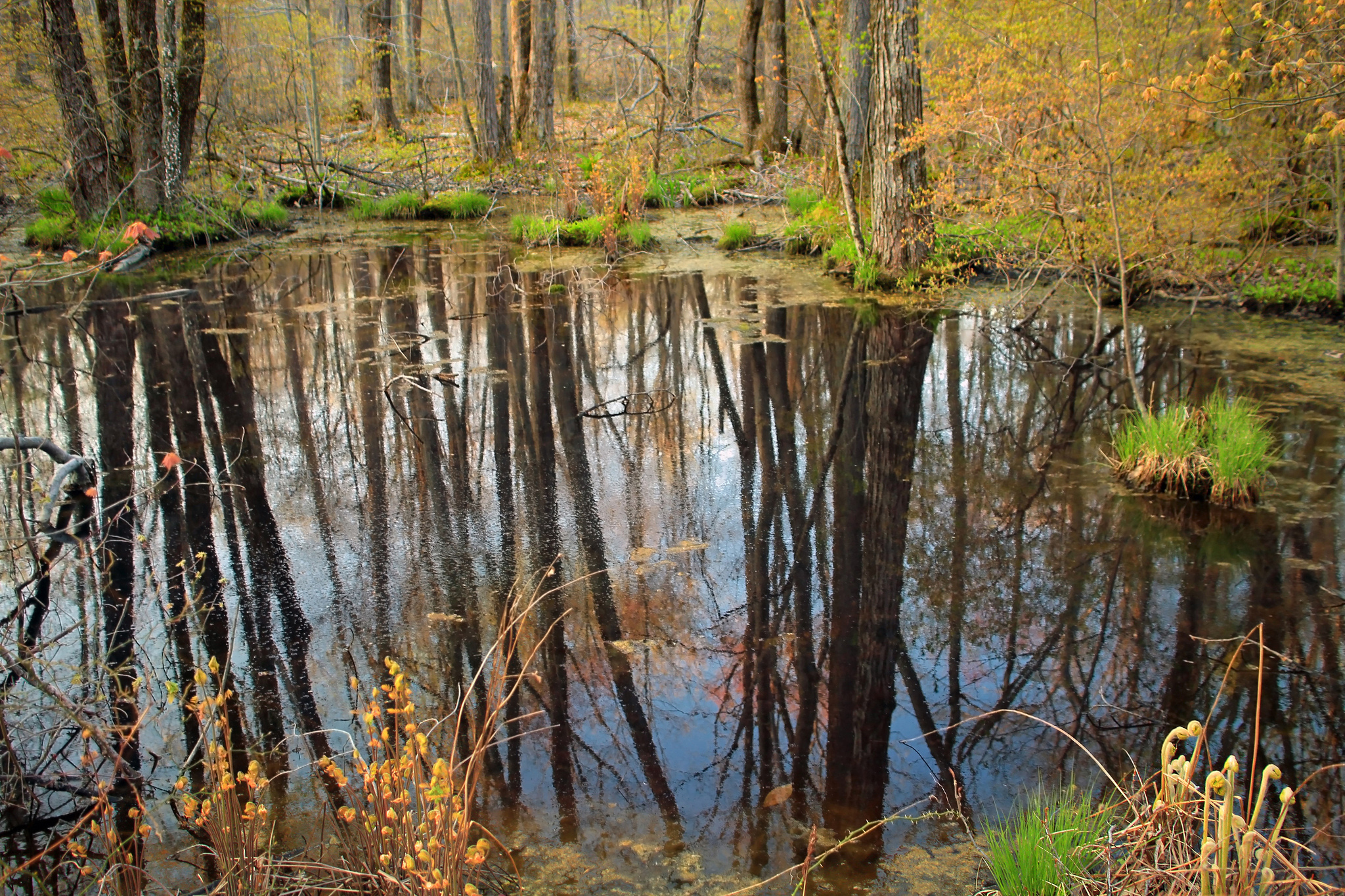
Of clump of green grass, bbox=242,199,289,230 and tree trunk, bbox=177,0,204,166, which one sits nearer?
tree trunk, bbox=177,0,204,166

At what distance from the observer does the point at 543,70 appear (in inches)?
668

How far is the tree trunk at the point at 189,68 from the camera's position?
41.5ft

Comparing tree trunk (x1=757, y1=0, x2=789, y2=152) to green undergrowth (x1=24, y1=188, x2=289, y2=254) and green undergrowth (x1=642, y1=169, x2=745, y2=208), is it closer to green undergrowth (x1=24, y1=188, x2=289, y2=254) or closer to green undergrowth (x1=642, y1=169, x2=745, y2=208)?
green undergrowth (x1=642, y1=169, x2=745, y2=208)

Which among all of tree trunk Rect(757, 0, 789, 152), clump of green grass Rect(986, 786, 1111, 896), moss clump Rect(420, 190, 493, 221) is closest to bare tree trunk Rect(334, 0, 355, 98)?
moss clump Rect(420, 190, 493, 221)

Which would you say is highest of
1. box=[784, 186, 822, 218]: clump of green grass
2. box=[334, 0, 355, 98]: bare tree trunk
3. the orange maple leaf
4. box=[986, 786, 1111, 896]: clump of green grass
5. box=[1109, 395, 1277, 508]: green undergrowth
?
box=[334, 0, 355, 98]: bare tree trunk

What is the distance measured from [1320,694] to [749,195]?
1291 cm

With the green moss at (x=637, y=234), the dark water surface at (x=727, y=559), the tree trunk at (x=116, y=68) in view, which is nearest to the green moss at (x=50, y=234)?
the tree trunk at (x=116, y=68)

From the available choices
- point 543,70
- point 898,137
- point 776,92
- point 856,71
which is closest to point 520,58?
point 543,70

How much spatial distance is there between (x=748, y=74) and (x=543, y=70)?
12.2 feet

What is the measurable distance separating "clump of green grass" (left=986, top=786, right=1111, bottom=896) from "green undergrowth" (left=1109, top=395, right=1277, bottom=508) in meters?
3.30

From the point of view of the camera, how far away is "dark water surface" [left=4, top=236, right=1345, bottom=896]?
334 centimetres

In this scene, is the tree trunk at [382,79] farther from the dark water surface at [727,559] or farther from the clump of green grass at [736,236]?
the dark water surface at [727,559]

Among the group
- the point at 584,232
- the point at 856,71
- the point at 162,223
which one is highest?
the point at 856,71

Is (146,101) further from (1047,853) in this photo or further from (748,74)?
(1047,853)
